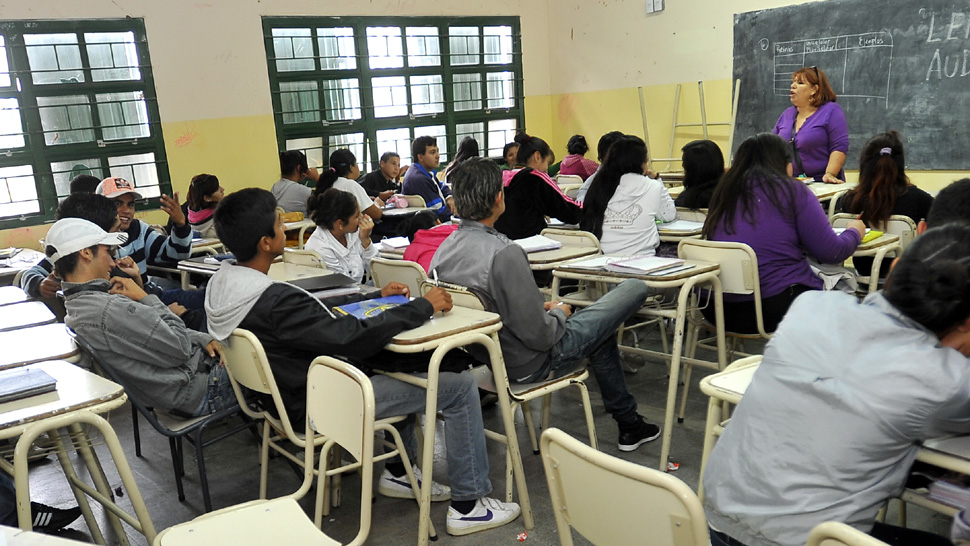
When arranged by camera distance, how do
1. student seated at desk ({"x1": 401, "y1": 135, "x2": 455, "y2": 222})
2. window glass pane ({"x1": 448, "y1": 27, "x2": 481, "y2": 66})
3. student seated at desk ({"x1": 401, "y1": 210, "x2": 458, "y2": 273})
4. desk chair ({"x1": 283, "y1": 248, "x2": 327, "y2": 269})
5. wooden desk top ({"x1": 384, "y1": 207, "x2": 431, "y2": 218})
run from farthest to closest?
window glass pane ({"x1": 448, "y1": 27, "x2": 481, "y2": 66}) < student seated at desk ({"x1": 401, "y1": 135, "x2": 455, "y2": 222}) < wooden desk top ({"x1": 384, "y1": 207, "x2": 431, "y2": 218}) < desk chair ({"x1": 283, "y1": 248, "x2": 327, "y2": 269}) < student seated at desk ({"x1": 401, "y1": 210, "x2": 458, "y2": 273})

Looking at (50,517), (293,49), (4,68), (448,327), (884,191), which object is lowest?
(50,517)

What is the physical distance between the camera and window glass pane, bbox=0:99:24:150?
18.9ft

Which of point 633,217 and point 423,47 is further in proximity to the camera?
point 423,47

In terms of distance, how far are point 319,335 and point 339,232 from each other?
1650 mm

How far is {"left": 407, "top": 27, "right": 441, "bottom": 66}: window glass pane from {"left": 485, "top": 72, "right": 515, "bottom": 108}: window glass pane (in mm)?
740

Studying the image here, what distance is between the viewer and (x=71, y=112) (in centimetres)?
607

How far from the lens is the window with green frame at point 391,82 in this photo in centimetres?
709

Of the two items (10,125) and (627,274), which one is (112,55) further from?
(627,274)

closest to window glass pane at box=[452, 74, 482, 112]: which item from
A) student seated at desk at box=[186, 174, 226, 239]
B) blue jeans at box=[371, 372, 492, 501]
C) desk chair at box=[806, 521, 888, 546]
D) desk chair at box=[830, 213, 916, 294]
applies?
student seated at desk at box=[186, 174, 226, 239]

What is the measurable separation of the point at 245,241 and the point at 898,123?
5.30 metres

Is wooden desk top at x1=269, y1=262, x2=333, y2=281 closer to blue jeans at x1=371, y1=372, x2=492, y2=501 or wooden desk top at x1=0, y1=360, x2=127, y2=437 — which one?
blue jeans at x1=371, y1=372, x2=492, y2=501

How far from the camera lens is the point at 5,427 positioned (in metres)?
1.63

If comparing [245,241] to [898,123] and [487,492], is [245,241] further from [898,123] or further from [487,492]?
[898,123]

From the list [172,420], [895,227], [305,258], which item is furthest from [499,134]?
[172,420]
